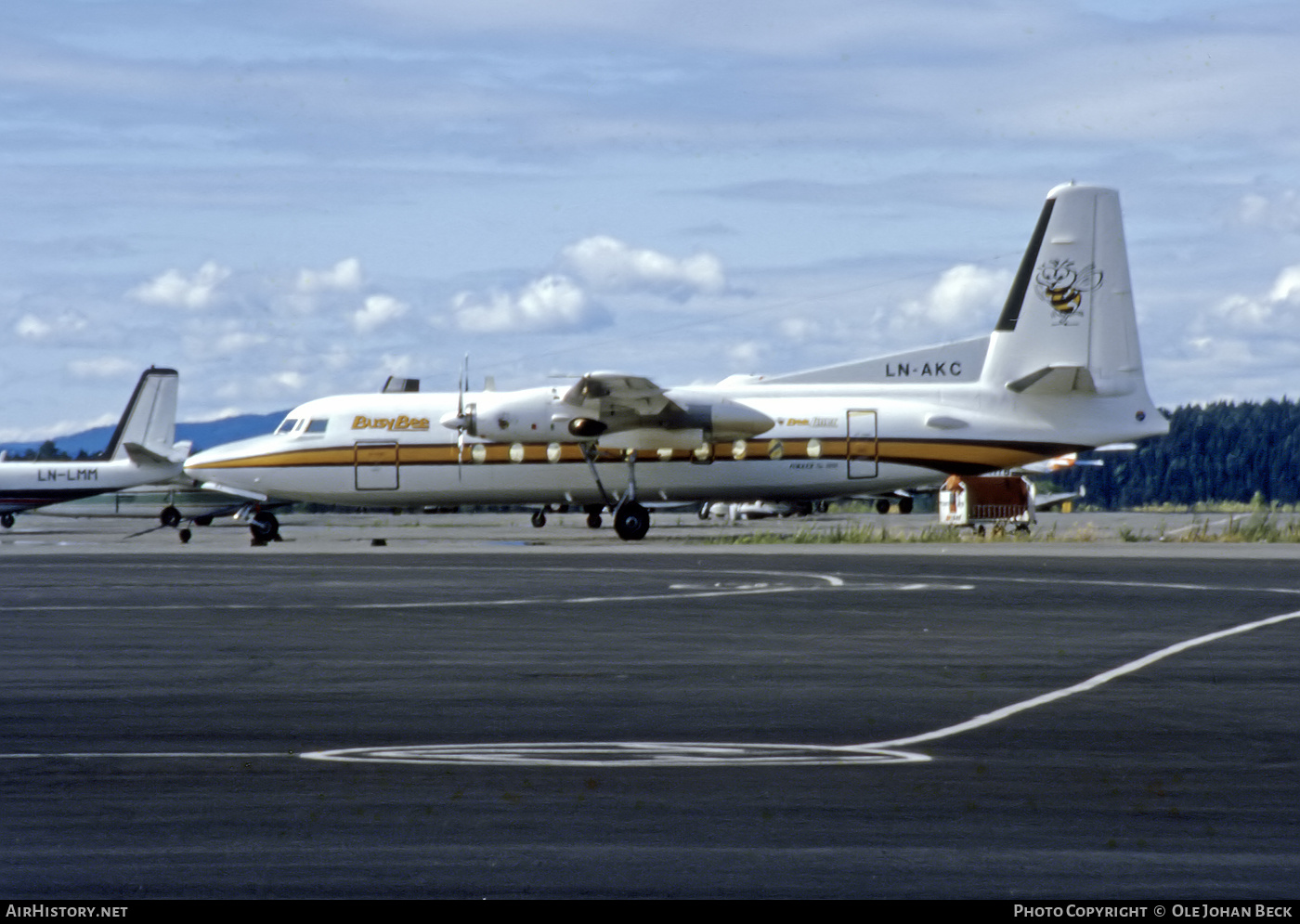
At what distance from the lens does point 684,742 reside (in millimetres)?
9250

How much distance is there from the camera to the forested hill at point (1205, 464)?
12875 cm

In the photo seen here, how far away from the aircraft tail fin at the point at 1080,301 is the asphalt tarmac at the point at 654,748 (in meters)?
17.8

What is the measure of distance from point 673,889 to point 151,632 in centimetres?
1153

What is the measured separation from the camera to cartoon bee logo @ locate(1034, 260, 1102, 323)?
36625mm

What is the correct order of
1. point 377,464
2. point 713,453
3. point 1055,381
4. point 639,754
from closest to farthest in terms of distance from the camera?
point 639,754 < point 1055,381 < point 713,453 < point 377,464

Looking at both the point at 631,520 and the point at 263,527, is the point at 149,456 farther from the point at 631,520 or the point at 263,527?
the point at 631,520

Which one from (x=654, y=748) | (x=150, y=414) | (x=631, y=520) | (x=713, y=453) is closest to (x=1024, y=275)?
(x=713, y=453)

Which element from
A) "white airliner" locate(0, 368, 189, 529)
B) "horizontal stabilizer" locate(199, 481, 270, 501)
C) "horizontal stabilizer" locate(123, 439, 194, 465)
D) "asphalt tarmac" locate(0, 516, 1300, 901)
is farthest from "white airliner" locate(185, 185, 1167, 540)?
"white airliner" locate(0, 368, 189, 529)

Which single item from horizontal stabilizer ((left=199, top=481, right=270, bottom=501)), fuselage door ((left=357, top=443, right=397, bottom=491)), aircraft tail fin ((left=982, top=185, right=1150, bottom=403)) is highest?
aircraft tail fin ((left=982, top=185, right=1150, bottom=403))

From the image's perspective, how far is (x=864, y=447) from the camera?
120 ft

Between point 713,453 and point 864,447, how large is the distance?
394 cm

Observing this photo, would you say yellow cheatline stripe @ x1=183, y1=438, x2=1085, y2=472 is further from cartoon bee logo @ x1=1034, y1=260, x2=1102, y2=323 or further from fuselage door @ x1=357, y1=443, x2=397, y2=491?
cartoon bee logo @ x1=1034, y1=260, x2=1102, y2=323

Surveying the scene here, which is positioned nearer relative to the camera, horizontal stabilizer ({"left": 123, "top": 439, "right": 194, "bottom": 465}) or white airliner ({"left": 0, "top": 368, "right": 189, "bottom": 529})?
horizontal stabilizer ({"left": 123, "top": 439, "right": 194, "bottom": 465})

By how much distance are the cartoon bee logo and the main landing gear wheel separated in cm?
2135
